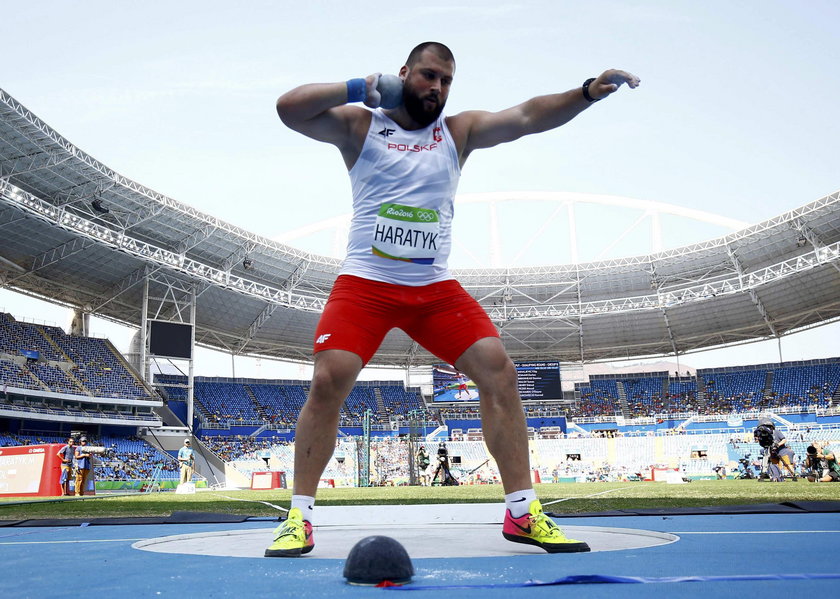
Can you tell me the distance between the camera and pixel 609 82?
2750 millimetres

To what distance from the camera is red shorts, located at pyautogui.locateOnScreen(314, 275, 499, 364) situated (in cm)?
279

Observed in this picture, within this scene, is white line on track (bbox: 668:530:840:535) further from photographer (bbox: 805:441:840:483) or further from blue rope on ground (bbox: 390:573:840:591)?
photographer (bbox: 805:441:840:483)

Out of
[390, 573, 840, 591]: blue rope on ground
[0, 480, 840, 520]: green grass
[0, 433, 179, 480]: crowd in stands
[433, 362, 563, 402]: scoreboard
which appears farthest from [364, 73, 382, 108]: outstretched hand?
[433, 362, 563, 402]: scoreboard

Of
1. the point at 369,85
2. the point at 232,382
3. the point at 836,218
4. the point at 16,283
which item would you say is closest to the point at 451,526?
the point at 369,85

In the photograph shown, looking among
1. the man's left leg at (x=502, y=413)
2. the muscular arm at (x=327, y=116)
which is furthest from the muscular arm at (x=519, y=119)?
the man's left leg at (x=502, y=413)

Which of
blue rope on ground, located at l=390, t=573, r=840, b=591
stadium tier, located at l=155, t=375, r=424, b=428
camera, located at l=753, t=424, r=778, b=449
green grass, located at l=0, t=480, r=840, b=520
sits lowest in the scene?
green grass, located at l=0, t=480, r=840, b=520

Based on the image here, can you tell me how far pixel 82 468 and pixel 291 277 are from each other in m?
19.9

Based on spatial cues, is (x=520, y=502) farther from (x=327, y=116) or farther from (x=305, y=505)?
(x=327, y=116)

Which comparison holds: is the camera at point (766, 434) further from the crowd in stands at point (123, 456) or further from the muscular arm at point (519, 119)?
the crowd in stands at point (123, 456)

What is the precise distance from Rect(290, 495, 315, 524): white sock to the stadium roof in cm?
2202

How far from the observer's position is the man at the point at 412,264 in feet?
9.01

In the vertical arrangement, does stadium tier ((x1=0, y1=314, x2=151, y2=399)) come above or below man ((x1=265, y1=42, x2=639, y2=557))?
above

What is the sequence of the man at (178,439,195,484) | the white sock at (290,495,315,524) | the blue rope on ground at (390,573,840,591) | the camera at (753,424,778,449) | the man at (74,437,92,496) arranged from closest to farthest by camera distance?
the blue rope on ground at (390,573,840,591), the white sock at (290,495,315,524), the camera at (753,424,778,449), the man at (74,437,92,496), the man at (178,439,195,484)

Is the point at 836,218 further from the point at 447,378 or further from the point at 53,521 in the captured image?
the point at 53,521
